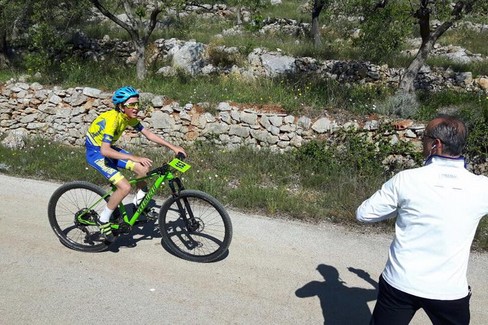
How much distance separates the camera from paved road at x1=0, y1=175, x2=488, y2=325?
13.5 ft

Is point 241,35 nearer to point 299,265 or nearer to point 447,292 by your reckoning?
point 299,265

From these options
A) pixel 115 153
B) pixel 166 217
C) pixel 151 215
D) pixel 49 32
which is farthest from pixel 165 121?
pixel 115 153

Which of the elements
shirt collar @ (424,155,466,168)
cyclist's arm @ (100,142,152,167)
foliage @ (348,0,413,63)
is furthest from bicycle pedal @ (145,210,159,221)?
foliage @ (348,0,413,63)

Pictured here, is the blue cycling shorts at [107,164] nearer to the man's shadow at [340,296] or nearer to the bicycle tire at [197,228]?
the bicycle tire at [197,228]

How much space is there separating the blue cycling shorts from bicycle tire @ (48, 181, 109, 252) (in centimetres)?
33

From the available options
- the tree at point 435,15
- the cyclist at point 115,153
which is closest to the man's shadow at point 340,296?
the cyclist at point 115,153

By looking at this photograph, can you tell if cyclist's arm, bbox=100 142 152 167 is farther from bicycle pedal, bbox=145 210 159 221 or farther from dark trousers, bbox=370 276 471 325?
dark trousers, bbox=370 276 471 325

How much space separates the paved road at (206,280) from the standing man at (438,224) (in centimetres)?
162

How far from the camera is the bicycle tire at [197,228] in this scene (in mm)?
4898

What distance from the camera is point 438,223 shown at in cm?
251

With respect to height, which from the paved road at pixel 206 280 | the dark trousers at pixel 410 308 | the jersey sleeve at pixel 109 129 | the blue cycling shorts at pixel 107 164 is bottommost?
the paved road at pixel 206 280

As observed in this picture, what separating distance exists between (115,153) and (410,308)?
3.31 meters

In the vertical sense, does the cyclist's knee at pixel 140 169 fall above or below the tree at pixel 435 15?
below

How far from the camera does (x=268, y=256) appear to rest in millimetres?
5246
